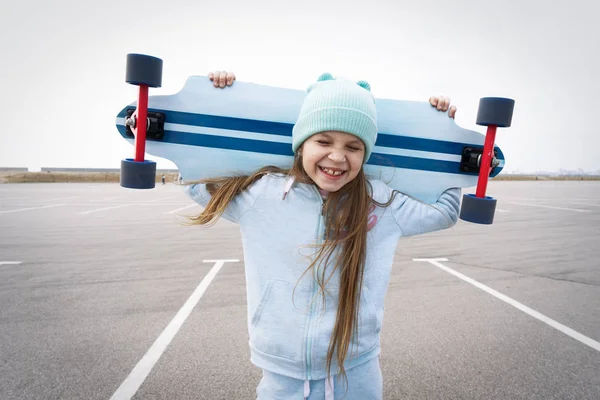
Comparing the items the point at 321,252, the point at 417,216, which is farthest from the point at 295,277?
the point at 417,216

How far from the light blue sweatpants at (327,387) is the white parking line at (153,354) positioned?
1427 millimetres

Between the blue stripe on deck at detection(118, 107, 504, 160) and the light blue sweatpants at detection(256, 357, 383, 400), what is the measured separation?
112 centimetres

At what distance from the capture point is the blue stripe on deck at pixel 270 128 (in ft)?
5.44

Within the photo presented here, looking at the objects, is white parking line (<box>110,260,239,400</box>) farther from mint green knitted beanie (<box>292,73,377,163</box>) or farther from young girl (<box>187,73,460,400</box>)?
mint green knitted beanie (<box>292,73,377,163</box>)

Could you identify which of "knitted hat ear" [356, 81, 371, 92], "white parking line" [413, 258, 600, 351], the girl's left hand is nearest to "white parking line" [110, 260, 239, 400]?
"knitted hat ear" [356, 81, 371, 92]

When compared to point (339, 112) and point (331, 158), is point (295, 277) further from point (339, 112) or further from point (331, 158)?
point (339, 112)

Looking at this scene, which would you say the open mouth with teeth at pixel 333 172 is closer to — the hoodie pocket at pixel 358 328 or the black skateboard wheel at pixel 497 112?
the hoodie pocket at pixel 358 328

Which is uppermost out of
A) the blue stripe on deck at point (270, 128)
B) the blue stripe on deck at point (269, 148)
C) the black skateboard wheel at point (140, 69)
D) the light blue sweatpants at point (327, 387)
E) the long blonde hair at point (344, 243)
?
the black skateboard wheel at point (140, 69)

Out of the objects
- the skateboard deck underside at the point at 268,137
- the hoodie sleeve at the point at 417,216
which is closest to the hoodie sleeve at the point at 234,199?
the skateboard deck underside at the point at 268,137

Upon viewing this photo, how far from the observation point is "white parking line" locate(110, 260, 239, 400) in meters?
2.16

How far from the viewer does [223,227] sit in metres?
7.79

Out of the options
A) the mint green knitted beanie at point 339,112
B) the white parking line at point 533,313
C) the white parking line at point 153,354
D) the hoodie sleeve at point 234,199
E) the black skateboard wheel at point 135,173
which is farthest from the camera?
the white parking line at point 533,313

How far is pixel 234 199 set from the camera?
1.38 meters

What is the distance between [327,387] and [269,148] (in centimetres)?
117
